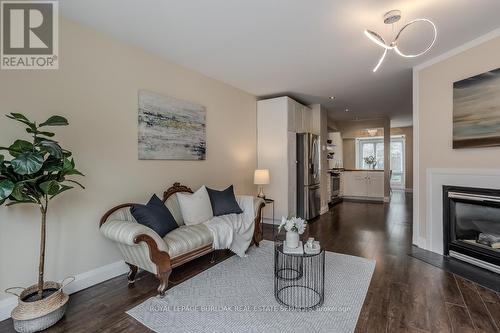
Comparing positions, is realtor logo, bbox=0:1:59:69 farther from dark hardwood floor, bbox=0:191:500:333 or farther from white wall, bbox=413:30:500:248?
white wall, bbox=413:30:500:248

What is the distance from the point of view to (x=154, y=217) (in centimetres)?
250

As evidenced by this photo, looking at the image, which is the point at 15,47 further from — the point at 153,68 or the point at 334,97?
the point at 334,97

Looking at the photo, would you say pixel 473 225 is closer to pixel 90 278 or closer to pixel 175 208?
pixel 175 208

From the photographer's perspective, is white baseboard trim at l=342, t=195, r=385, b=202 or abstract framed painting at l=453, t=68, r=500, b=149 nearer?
abstract framed painting at l=453, t=68, r=500, b=149

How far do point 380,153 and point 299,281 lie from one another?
9.32 meters

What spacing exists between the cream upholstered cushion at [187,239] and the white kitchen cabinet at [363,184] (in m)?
6.79

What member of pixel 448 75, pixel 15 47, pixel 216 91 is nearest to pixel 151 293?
pixel 15 47

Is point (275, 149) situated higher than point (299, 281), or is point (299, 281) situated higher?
point (275, 149)

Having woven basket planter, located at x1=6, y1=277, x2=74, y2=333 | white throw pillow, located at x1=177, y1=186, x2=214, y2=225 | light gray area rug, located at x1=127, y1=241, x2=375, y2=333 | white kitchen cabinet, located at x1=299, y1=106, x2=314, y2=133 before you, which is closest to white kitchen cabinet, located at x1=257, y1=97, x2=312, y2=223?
white kitchen cabinet, located at x1=299, y1=106, x2=314, y2=133

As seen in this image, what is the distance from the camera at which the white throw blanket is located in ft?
9.42

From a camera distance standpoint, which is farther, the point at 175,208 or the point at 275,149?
the point at 275,149

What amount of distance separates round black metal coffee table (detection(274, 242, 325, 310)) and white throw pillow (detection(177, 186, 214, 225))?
3.56ft

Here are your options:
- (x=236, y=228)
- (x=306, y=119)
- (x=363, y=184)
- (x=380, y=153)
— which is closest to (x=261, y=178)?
(x=236, y=228)

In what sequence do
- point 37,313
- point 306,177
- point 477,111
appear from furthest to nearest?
point 306,177 < point 477,111 < point 37,313
